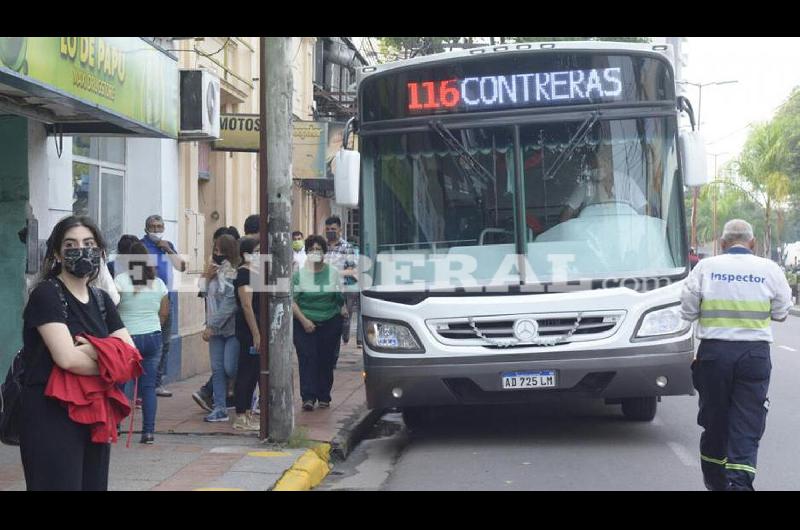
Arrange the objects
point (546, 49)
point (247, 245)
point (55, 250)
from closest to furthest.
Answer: point (55, 250) < point (546, 49) < point (247, 245)

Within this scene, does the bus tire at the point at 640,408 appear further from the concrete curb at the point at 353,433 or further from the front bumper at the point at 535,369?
the concrete curb at the point at 353,433

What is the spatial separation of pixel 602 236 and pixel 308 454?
299 cm

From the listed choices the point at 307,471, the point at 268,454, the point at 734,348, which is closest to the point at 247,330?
the point at 268,454

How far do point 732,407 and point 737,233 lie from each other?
43.8 inches

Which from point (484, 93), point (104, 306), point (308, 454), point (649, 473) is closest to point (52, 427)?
point (104, 306)

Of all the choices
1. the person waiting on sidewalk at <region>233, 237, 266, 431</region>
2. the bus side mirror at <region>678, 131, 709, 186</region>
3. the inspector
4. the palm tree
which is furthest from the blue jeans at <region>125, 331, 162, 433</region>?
the palm tree

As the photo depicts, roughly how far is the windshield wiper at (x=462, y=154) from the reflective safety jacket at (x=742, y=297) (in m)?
2.60

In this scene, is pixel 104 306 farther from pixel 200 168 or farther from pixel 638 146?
pixel 200 168

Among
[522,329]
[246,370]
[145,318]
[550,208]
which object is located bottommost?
[246,370]

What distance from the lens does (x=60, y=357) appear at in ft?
15.2

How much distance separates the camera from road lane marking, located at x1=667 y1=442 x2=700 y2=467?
843cm

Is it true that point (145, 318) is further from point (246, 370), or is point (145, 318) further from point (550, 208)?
A: point (550, 208)

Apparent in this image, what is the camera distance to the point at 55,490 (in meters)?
4.70

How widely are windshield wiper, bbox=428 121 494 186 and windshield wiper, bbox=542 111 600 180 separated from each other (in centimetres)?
51
